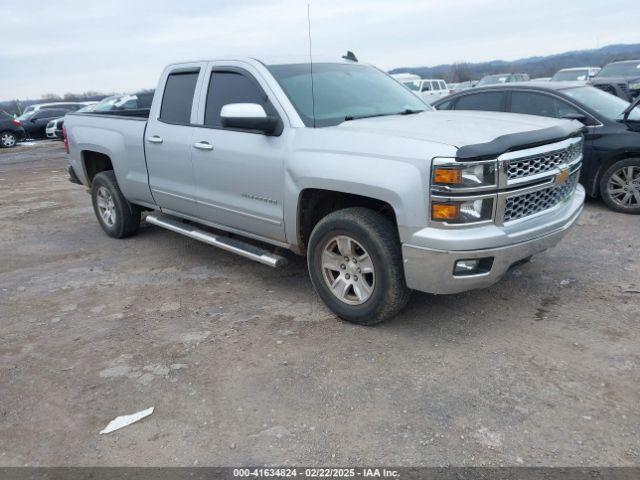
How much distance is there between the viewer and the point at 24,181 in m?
12.4

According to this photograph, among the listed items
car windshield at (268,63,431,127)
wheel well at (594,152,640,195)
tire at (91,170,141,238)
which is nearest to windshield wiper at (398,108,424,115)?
car windshield at (268,63,431,127)

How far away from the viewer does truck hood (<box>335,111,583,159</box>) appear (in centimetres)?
339

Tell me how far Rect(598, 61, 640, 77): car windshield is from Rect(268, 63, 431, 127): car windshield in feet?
46.3

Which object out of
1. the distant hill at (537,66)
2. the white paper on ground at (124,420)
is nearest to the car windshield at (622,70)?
the white paper on ground at (124,420)

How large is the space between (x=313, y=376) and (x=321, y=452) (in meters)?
0.71

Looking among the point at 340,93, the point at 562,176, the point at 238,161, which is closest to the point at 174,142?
the point at 238,161

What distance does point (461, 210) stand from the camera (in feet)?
11.1

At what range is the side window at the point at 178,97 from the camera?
5176 millimetres

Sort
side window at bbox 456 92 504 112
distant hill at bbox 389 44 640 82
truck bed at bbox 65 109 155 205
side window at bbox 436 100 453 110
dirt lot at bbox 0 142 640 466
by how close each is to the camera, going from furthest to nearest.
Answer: distant hill at bbox 389 44 640 82
side window at bbox 436 100 453 110
side window at bbox 456 92 504 112
truck bed at bbox 65 109 155 205
dirt lot at bbox 0 142 640 466

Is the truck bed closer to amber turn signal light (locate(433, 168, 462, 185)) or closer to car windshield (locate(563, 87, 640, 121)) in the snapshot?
amber turn signal light (locate(433, 168, 462, 185))

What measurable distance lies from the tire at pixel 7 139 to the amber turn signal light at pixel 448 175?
73.2ft

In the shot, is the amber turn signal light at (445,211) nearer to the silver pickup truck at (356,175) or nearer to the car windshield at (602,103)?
the silver pickup truck at (356,175)

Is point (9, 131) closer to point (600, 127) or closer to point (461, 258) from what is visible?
point (600, 127)

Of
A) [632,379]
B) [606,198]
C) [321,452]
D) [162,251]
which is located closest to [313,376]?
[321,452]
